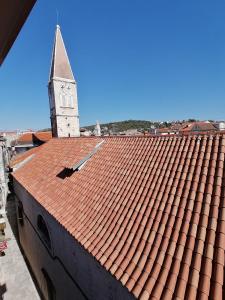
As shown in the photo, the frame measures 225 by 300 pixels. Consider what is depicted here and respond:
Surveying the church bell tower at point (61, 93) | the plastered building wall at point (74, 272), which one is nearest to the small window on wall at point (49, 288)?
the plastered building wall at point (74, 272)

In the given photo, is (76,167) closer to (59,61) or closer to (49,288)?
(49,288)

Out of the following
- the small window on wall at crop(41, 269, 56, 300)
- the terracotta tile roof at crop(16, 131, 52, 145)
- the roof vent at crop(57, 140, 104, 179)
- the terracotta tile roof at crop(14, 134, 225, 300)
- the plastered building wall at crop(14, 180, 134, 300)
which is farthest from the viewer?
the terracotta tile roof at crop(16, 131, 52, 145)

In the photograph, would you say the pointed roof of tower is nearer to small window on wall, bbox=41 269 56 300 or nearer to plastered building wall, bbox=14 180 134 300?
plastered building wall, bbox=14 180 134 300

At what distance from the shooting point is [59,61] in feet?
67.9

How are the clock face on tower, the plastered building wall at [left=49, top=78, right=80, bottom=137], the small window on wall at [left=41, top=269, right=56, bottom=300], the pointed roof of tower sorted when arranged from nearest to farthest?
the small window on wall at [left=41, top=269, right=56, bottom=300] < the plastered building wall at [left=49, top=78, right=80, bottom=137] < the pointed roof of tower < the clock face on tower

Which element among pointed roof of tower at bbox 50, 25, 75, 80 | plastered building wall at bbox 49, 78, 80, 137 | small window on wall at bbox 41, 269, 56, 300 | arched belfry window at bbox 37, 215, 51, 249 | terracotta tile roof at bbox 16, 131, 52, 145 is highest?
pointed roof of tower at bbox 50, 25, 75, 80

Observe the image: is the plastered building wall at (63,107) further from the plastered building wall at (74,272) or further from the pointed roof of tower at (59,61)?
the plastered building wall at (74,272)

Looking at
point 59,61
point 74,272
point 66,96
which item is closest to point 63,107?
point 66,96

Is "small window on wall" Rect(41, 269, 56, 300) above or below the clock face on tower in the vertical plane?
below

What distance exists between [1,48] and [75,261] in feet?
19.3

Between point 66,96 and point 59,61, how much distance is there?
3753 mm

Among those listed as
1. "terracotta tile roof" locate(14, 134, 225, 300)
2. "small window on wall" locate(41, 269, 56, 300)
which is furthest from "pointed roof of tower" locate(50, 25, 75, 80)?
"small window on wall" locate(41, 269, 56, 300)

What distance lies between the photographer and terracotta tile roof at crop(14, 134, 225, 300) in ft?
10.2

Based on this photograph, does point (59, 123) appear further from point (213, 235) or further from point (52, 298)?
point (213, 235)
